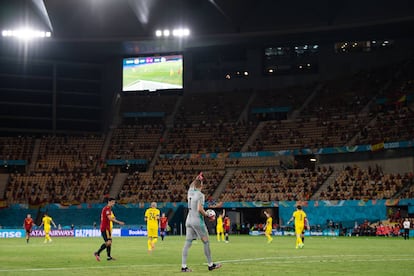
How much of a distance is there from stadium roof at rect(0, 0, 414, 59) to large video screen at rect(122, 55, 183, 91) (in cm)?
442

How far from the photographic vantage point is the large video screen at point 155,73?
258 feet

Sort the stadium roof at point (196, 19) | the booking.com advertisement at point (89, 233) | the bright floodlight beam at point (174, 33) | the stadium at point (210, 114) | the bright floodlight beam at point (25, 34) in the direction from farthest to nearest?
the bright floodlight beam at point (174, 33) < the bright floodlight beam at point (25, 34) < the stadium roof at point (196, 19) < the stadium at point (210, 114) < the booking.com advertisement at point (89, 233)

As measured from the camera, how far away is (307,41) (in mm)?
74375

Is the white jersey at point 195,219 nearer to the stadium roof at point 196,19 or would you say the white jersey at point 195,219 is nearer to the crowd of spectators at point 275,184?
the crowd of spectators at point 275,184

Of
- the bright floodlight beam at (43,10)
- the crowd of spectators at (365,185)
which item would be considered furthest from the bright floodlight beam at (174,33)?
the crowd of spectators at (365,185)

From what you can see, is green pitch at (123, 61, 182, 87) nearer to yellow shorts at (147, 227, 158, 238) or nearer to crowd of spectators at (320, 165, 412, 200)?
crowd of spectators at (320, 165, 412, 200)

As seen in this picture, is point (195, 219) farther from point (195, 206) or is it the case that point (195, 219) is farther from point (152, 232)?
point (152, 232)

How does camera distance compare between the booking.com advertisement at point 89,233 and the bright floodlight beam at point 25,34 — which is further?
the bright floodlight beam at point 25,34

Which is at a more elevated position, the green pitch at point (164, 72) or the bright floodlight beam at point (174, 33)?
the bright floodlight beam at point (174, 33)

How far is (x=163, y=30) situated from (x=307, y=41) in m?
15.8

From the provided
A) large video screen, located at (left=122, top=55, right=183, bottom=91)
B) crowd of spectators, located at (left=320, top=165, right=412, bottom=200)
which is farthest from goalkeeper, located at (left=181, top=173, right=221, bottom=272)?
large video screen, located at (left=122, top=55, right=183, bottom=91)

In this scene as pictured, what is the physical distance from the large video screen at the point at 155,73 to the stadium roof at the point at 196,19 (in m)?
4.42

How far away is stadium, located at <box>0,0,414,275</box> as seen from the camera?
6356 centimetres

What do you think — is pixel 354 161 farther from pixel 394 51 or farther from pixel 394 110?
pixel 394 51
